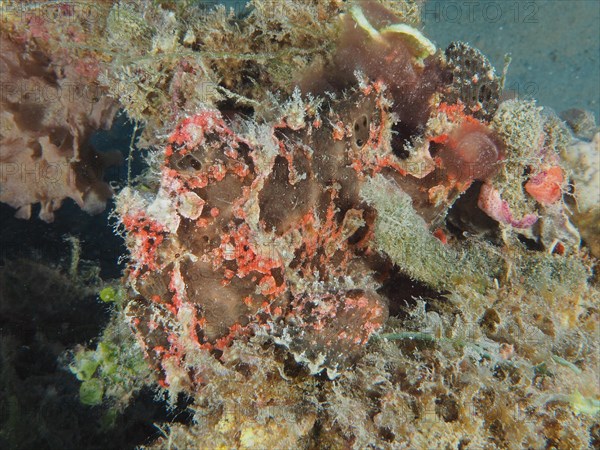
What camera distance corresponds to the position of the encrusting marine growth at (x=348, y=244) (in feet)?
7.20

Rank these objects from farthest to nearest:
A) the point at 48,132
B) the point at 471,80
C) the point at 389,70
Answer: the point at 48,132, the point at 471,80, the point at 389,70

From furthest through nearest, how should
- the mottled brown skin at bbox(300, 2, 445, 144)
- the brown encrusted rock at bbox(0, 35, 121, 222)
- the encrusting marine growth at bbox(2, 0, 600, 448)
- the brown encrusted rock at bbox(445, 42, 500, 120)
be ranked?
1. the brown encrusted rock at bbox(0, 35, 121, 222)
2. the brown encrusted rock at bbox(445, 42, 500, 120)
3. the mottled brown skin at bbox(300, 2, 445, 144)
4. the encrusting marine growth at bbox(2, 0, 600, 448)

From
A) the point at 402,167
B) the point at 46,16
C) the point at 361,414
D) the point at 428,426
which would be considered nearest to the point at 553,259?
the point at 402,167

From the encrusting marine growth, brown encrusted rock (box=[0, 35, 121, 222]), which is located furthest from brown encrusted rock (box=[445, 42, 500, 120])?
brown encrusted rock (box=[0, 35, 121, 222])

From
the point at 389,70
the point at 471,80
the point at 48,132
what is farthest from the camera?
the point at 48,132

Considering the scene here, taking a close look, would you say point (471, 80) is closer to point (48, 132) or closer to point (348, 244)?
point (348, 244)

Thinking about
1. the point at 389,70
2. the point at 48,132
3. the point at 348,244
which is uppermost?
the point at 389,70

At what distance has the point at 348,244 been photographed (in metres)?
3.01

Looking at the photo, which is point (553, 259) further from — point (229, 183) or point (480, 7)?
point (480, 7)

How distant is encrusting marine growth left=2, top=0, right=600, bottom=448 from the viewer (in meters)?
2.19

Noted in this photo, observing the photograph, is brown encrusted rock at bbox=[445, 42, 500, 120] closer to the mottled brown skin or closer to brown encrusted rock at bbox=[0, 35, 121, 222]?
the mottled brown skin

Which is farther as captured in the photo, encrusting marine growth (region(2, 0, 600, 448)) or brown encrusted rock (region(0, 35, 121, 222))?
brown encrusted rock (region(0, 35, 121, 222))

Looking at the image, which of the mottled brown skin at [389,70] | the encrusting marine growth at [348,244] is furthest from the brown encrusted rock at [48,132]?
the mottled brown skin at [389,70]

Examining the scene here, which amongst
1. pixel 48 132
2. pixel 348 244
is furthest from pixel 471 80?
pixel 48 132
